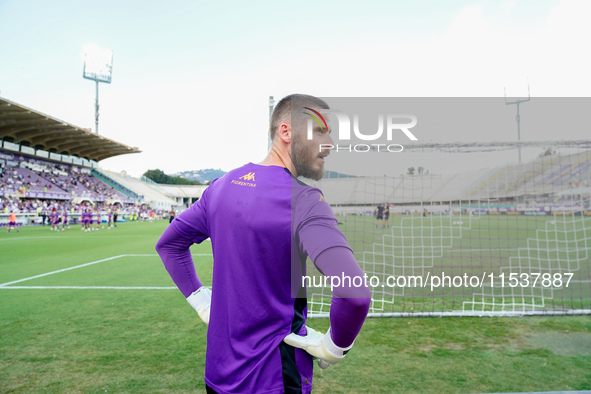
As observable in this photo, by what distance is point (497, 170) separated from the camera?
8383 mm

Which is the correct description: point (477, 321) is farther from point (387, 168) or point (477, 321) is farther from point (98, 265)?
point (98, 265)

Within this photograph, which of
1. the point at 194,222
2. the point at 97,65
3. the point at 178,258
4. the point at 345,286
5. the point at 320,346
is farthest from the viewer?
the point at 97,65

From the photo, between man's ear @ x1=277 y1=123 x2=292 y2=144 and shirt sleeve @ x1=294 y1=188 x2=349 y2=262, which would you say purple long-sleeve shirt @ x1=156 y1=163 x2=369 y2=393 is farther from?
man's ear @ x1=277 y1=123 x2=292 y2=144

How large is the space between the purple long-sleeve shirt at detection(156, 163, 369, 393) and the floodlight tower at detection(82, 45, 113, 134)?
5160cm

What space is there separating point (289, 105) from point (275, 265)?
0.64 m

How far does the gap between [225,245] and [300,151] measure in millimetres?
458

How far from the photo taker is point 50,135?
3984 centimetres

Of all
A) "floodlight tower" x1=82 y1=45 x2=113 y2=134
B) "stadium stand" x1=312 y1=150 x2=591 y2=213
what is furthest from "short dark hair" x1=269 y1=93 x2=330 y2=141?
"floodlight tower" x1=82 y1=45 x2=113 y2=134

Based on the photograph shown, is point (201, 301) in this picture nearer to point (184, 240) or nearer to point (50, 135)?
point (184, 240)

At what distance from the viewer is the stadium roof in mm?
31953

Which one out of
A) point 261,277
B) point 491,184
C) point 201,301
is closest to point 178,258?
point 201,301

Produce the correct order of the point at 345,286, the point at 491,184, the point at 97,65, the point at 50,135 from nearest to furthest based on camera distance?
the point at 345,286 → the point at 491,184 → the point at 50,135 → the point at 97,65

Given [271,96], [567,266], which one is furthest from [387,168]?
[567,266]

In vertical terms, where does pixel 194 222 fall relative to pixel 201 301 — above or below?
above
